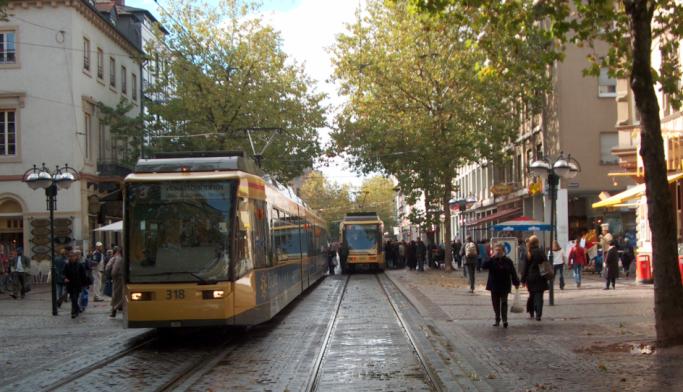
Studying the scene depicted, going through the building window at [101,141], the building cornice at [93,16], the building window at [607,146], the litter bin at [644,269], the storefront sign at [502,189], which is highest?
the building cornice at [93,16]

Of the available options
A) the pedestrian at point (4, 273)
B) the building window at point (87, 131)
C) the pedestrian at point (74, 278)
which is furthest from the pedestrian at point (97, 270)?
the building window at point (87, 131)

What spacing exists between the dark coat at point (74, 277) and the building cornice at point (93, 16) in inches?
804

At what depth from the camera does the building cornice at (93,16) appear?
131 feet

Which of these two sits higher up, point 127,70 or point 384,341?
point 127,70

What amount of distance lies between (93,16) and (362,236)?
16899 mm

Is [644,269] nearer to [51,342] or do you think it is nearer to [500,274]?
[500,274]

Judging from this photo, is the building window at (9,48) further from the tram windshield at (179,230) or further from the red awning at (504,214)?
the tram windshield at (179,230)

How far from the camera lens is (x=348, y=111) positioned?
46.7m

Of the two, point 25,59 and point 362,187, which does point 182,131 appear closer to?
point 25,59

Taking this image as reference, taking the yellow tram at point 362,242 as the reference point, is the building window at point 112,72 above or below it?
above

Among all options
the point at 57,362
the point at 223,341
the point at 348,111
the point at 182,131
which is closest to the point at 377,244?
the point at 348,111

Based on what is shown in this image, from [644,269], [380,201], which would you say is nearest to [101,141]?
[644,269]

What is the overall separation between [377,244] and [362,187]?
74468 millimetres

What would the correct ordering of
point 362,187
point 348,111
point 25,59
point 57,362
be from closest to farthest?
point 57,362 → point 25,59 → point 348,111 → point 362,187
